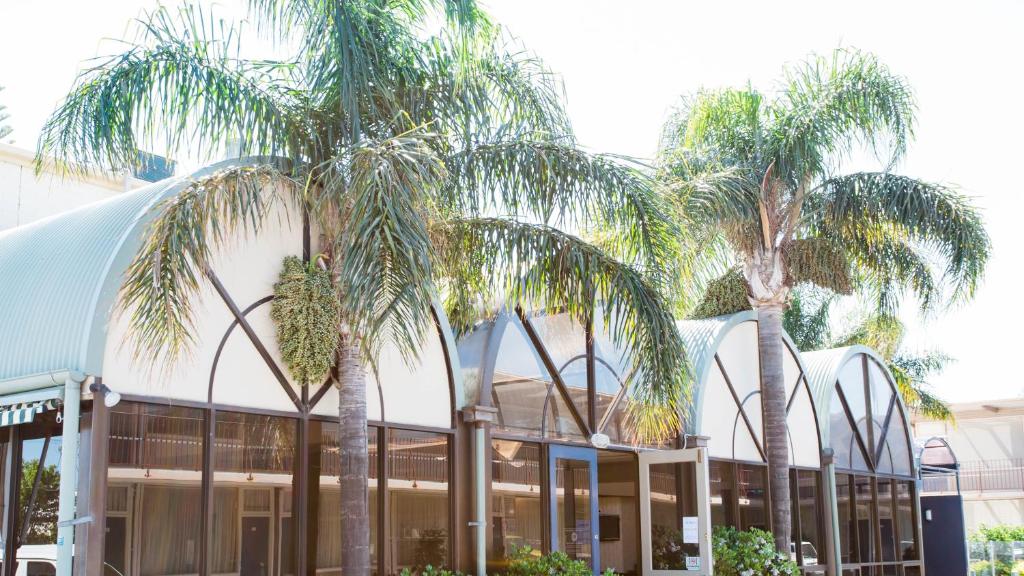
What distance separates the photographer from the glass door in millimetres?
15320

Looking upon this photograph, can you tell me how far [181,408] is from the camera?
10.0 meters

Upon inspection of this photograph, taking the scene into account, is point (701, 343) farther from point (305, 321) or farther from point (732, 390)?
point (305, 321)

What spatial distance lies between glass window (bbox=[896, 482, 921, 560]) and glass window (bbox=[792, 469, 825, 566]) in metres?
3.40

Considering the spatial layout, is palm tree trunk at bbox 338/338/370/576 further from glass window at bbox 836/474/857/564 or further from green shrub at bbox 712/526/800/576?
glass window at bbox 836/474/857/564

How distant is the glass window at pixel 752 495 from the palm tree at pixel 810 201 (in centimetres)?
56

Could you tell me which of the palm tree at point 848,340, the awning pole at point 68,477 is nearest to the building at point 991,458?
the palm tree at point 848,340

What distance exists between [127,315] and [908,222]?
12.2 meters

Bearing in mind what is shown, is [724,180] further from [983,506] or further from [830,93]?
[983,506]

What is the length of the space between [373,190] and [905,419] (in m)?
16.9

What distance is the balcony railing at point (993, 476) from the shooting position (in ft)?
128

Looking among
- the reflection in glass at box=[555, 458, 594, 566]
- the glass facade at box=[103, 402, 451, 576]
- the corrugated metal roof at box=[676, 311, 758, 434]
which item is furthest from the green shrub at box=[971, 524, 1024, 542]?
the glass facade at box=[103, 402, 451, 576]

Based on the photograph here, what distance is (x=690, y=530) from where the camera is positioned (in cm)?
1545

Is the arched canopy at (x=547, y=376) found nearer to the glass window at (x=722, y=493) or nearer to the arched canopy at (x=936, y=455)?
the glass window at (x=722, y=493)

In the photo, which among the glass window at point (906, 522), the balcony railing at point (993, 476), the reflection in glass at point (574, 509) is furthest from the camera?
the balcony railing at point (993, 476)
